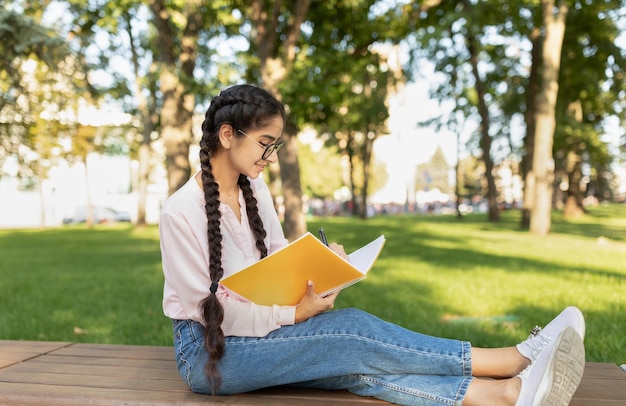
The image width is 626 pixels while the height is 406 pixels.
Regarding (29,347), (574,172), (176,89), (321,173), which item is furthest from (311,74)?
(321,173)

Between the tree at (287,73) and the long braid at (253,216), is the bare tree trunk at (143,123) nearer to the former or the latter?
the tree at (287,73)

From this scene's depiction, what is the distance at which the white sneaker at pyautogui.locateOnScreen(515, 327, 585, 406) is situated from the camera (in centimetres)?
221

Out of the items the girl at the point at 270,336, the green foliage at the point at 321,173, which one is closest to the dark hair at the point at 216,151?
the girl at the point at 270,336

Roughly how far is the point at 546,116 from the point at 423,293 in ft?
36.6

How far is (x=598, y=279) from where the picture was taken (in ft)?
27.1

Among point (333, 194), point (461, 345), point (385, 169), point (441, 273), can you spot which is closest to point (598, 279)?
point (441, 273)

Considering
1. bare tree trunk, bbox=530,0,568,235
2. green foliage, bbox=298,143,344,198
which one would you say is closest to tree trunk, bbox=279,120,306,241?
bare tree trunk, bbox=530,0,568,235

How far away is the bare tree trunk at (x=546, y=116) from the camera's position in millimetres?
16906

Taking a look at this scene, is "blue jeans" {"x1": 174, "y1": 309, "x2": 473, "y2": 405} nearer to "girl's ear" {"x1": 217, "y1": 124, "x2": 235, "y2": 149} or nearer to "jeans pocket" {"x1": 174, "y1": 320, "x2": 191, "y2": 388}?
"jeans pocket" {"x1": 174, "y1": 320, "x2": 191, "y2": 388}

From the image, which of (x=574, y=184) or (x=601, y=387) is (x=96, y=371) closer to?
(x=601, y=387)

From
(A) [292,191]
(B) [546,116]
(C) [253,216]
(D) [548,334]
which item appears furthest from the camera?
(B) [546,116]

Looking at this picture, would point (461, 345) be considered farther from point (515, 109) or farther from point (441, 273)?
point (515, 109)

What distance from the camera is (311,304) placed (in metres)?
2.63

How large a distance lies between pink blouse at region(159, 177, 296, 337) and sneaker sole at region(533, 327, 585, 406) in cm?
103
